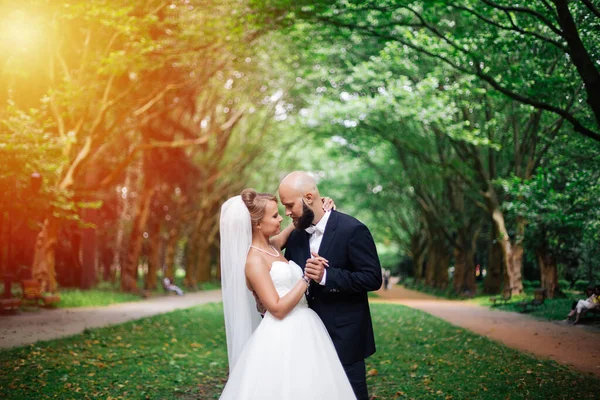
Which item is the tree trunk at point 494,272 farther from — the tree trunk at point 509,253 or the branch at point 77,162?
the branch at point 77,162

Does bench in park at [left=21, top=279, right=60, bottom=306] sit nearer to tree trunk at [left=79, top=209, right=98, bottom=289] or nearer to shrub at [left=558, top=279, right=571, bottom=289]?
tree trunk at [left=79, top=209, right=98, bottom=289]

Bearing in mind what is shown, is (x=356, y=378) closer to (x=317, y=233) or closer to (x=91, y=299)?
(x=317, y=233)

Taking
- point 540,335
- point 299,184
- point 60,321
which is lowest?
Answer: point 540,335

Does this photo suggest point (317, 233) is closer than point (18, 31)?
Yes

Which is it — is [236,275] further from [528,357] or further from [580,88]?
[580,88]

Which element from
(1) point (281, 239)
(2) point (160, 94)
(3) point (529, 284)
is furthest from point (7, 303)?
(3) point (529, 284)

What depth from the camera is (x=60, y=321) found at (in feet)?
56.4

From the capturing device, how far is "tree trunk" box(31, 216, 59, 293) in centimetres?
2167

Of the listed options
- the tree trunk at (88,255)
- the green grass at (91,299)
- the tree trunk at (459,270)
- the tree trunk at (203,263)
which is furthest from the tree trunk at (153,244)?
the tree trunk at (459,270)

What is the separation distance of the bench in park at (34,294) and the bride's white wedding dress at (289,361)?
16.9 meters

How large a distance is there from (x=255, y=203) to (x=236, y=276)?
0.64 meters

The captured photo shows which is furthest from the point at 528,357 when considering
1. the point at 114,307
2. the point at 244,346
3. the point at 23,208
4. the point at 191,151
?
the point at 191,151

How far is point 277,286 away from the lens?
5012 mm

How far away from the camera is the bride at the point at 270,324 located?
4.79 metres
